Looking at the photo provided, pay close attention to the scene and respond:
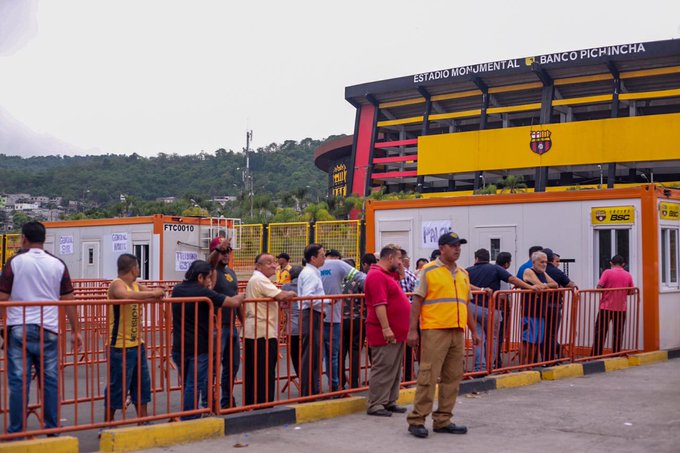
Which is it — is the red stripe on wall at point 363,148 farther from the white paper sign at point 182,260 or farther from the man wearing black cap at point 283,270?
the man wearing black cap at point 283,270

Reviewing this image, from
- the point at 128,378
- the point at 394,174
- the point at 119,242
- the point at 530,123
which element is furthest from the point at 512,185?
the point at 128,378

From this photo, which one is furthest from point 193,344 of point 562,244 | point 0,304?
point 562,244

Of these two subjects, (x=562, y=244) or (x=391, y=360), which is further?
(x=562, y=244)

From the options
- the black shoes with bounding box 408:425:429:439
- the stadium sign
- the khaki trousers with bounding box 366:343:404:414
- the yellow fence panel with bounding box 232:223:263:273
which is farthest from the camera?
the stadium sign

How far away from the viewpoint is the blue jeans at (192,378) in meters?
8.38

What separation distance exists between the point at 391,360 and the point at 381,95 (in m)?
56.4

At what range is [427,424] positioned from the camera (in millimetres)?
8969

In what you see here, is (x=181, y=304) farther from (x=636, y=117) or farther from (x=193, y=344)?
(x=636, y=117)

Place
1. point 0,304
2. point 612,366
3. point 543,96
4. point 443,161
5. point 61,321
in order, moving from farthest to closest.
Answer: point 443,161
point 543,96
point 612,366
point 61,321
point 0,304

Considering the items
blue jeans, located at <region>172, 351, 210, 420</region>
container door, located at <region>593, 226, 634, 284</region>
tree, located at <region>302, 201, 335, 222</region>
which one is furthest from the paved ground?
tree, located at <region>302, 201, 335, 222</region>

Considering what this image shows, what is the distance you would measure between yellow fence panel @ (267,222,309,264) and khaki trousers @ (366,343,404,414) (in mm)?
15188

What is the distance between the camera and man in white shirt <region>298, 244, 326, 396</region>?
977 cm

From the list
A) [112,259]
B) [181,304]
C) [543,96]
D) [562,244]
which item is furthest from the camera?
[543,96]

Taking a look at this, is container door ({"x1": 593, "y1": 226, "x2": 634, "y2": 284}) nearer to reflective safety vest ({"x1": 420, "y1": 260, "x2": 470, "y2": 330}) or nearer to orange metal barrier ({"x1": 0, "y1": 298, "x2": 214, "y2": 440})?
reflective safety vest ({"x1": 420, "y1": 260, "x2": 470, "y2": 330})
